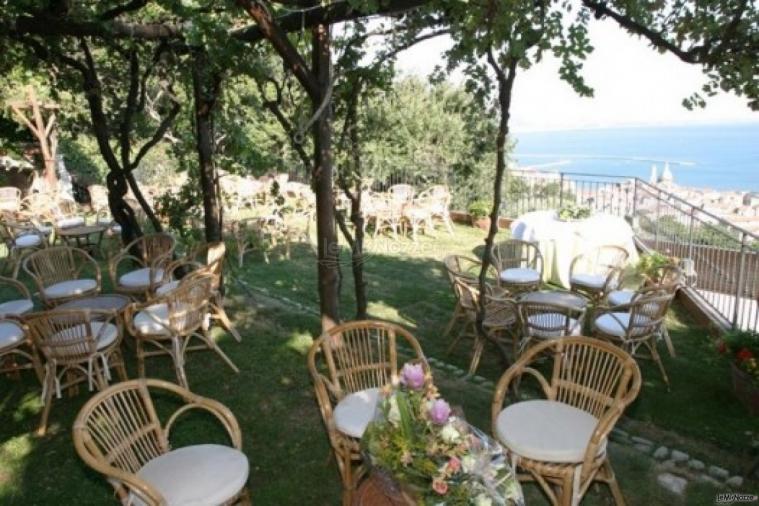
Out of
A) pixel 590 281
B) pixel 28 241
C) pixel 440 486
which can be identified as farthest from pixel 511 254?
pixel 28 241

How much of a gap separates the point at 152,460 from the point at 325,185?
7.89ft

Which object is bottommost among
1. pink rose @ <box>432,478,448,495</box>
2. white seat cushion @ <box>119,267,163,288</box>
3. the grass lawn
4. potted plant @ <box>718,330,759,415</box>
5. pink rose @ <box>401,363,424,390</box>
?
the grass lawn

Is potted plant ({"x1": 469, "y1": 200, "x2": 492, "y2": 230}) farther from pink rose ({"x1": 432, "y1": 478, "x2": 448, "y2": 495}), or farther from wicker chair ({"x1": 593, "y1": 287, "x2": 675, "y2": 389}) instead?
pink rose ({"x1": 432, "y1": 478, "x2": 448, "y2": 495})

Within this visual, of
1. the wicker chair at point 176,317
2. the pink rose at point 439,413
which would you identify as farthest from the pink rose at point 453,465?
the wicker chair at point 176,317

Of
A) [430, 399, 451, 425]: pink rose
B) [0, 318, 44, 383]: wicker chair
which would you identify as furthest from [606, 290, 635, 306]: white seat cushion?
[0, 318, 44, 383]: wicker chair

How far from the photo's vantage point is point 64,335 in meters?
3.75

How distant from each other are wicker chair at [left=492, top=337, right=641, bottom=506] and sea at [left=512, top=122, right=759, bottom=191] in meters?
32.0

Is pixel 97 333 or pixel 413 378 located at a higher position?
pixel 413 378

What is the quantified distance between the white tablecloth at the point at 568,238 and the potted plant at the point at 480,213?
3606 millimetres

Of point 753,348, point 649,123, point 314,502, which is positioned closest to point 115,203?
point 314,502

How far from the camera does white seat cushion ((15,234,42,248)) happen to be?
785 centimetres

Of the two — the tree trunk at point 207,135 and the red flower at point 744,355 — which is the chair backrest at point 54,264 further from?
the red flower at point 744,355

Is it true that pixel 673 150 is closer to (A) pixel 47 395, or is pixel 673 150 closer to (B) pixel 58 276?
(B) pixel 58 276

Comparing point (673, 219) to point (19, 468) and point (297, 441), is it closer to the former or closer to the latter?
point (297, 441)
